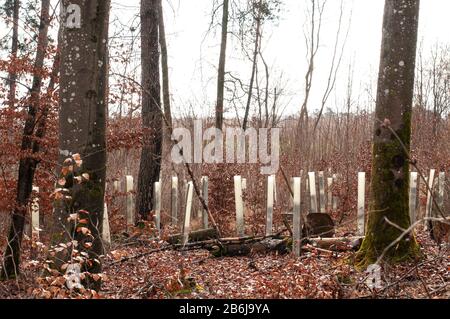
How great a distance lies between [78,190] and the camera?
20.7 ft

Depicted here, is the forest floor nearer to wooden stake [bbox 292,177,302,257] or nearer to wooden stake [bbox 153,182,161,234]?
wooden stake [bbox 292,177,302,257]

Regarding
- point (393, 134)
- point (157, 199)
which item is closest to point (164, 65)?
point (157, 199)

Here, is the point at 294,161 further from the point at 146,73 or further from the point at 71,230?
the point at 71,230

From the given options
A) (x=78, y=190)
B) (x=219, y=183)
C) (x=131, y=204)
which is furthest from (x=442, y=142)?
(x=78, y=190)

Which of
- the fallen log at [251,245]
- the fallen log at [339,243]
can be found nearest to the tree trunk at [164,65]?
the fallen log at [251,245]

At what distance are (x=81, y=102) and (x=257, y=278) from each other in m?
3.15

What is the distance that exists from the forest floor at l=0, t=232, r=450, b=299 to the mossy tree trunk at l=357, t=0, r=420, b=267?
1.56ft

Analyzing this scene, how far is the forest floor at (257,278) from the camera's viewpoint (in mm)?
5617

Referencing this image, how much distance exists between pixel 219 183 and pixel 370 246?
19.0 feet

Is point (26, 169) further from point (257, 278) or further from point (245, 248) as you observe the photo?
point (245, 248)

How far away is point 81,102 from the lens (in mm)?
6289

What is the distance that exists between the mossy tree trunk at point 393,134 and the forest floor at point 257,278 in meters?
0.48
